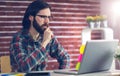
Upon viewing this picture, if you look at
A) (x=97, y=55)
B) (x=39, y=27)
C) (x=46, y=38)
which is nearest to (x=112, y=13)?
(x=39, y=27)

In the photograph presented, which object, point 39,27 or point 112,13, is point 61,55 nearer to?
point 39,27

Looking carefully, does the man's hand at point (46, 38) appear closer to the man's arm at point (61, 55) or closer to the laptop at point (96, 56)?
the man's arm at point (61, 55)

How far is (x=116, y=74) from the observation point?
162 centimetres

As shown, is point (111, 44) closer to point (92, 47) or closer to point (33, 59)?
point (92, 47)

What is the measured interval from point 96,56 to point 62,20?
284cm

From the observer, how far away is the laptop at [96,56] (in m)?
1.64

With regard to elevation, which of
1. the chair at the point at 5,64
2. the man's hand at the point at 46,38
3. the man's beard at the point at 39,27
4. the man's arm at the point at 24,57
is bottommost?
the chair at the point at 5,64

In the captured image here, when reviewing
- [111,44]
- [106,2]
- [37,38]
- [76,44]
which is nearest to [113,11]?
[106,2]

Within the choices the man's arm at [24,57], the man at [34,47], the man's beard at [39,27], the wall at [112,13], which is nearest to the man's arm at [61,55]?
the man at [34,47]

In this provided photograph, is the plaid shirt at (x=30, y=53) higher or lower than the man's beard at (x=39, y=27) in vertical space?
Result: lower

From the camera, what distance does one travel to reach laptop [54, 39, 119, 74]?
164cm

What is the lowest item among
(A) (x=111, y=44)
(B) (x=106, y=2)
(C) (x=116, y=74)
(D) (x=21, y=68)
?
(D) (x=21, y=68)

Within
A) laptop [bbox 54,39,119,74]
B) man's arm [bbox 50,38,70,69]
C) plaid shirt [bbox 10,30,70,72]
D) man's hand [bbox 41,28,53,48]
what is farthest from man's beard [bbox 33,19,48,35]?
laptop [bbox 54,39,119,74]

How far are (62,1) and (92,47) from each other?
2968 millimetres
